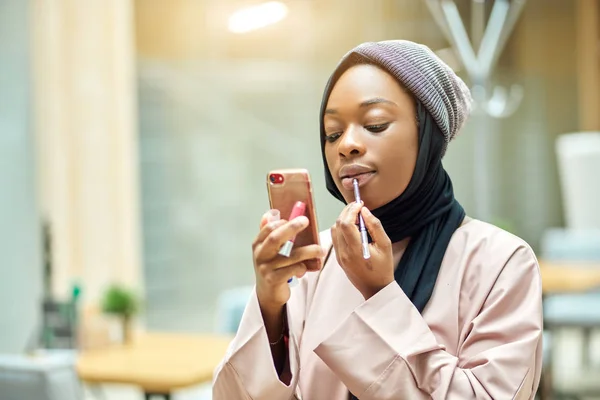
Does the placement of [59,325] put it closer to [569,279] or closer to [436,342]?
[569,279]

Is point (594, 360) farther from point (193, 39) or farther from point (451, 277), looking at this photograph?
point (451, 277)

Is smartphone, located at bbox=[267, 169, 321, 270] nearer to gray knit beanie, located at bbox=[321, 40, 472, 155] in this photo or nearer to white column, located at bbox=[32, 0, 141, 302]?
gray knit beanie, located at bbox=[321, 40, 472, 155]

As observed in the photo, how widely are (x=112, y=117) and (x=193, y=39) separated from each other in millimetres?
724

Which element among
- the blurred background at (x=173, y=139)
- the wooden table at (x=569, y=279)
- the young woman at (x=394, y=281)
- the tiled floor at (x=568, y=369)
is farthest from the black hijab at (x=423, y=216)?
the tiled floor at (x=568, y=369)

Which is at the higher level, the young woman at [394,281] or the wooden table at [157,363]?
the young woman at [394,281]

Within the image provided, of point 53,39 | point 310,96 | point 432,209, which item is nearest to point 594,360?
point 310,96

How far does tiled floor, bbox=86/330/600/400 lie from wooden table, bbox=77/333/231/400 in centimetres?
160

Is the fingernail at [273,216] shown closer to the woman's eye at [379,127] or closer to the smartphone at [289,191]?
the smartphone at [289,191]

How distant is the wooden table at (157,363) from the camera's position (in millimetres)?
3004

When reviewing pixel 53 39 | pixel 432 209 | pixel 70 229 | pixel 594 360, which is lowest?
pixel 594 360

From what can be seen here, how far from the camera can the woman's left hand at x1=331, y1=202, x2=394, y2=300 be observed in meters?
1.13

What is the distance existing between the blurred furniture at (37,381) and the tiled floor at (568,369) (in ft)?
8.94

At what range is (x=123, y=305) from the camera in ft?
12.0

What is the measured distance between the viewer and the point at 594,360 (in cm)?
622
